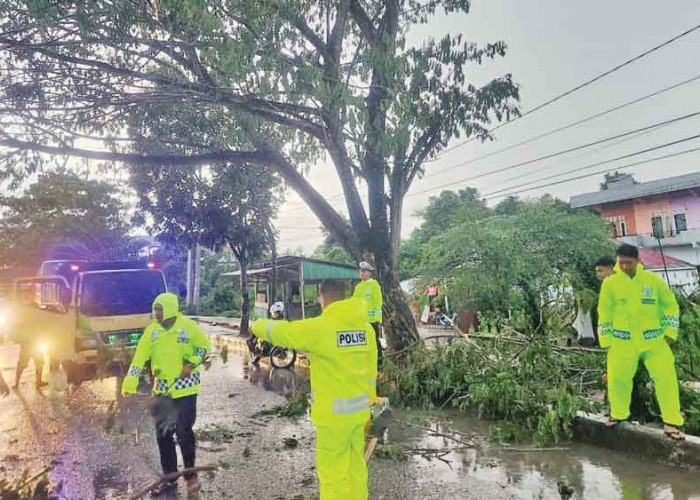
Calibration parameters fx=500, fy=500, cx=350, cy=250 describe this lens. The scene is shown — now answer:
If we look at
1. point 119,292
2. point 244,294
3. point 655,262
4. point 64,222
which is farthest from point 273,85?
point 64,222

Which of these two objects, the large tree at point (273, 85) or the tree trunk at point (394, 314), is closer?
the large tree at point (273, 85)

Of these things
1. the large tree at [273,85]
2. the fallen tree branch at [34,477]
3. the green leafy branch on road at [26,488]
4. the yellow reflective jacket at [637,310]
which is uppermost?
the large tree at [273,85]

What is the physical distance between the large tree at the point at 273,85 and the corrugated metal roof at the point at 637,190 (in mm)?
24703

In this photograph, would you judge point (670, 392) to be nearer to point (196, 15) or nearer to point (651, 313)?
point (651, 313)

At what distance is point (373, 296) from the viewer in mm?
8727

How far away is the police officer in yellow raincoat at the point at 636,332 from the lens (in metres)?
4.72

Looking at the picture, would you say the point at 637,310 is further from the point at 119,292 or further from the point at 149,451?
the point at 119,292

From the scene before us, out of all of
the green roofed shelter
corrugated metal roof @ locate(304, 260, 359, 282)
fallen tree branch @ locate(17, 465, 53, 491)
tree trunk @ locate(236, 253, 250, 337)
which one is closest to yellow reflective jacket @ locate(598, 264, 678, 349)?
fallen tree branch @ locate(17, 465, 53, 491)

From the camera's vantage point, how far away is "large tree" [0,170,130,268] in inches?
1057

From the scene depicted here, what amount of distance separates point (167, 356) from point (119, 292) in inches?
267

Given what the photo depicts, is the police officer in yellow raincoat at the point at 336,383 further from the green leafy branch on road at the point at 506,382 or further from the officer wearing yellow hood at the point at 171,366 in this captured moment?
the green leafy branch on road at the point at 506,382

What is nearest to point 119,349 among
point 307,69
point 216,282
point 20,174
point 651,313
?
point 20,174

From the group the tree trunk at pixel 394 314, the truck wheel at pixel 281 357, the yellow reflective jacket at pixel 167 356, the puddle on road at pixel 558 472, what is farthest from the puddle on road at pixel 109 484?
the truck wheel at pixel 281 357

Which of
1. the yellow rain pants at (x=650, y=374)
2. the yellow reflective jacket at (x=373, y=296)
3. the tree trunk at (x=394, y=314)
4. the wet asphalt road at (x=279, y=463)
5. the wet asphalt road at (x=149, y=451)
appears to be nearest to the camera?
the wet asphalt road at (x=279, y=463)
